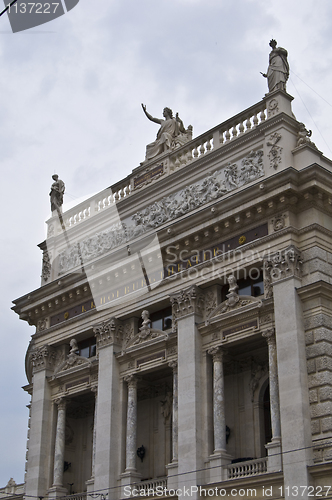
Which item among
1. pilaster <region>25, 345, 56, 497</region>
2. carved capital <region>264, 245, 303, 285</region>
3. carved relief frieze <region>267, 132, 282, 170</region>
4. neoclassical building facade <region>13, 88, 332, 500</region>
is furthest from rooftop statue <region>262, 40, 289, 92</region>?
pilaster <region>25, 345, 56, 497</region>

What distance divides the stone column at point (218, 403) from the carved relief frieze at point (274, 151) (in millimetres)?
7055

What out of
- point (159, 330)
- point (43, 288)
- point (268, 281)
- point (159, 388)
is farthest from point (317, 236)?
point (43, 288)

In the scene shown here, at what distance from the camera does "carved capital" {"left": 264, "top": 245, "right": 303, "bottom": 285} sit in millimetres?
24562

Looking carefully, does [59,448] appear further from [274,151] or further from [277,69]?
[277,69]

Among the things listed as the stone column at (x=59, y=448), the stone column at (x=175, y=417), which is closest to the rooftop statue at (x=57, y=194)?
the stone column at (x=59, y=448)

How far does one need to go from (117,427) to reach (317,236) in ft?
36.5

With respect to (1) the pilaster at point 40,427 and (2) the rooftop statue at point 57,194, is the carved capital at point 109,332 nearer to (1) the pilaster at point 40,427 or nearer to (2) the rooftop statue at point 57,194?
(1) the pilaster at point 40,427

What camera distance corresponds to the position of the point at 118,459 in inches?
1121

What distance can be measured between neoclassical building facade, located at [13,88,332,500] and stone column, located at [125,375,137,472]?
0.06 m

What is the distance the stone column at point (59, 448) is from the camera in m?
31.2

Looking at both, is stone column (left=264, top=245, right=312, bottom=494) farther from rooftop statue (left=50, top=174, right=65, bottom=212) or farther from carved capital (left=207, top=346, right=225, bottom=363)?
rooftop statue (left=50, top=174, right=65, bottom=212)

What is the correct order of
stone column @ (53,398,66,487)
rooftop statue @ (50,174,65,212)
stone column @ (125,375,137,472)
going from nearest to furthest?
1. stone column @ (125,375,137,472)
2. stone column @ (53,398,66,487)
3. rooftop statue @ (50,174,65,212)

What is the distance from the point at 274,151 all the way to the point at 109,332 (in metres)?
10.2

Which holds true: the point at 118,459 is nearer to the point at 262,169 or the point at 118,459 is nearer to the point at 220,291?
the point at 220,291
